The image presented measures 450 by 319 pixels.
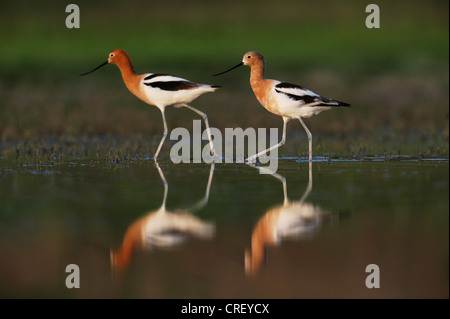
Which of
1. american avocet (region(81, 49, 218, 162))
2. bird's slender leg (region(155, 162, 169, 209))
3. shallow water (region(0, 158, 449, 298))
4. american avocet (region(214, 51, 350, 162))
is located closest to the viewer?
shallow water (region(0, 158, 449, 298))

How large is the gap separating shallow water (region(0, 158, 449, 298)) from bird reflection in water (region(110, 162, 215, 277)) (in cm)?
1

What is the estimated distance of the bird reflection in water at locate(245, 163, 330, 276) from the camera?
6.33m

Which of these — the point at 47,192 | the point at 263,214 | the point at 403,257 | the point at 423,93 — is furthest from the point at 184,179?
the point at 423,93

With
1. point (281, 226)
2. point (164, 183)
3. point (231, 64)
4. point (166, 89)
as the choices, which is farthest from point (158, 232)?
point (231, 64)

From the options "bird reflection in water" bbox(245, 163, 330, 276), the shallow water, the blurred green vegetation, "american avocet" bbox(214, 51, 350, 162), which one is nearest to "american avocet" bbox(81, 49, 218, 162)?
"american avocet" bbox(214, 51, 350, 162)

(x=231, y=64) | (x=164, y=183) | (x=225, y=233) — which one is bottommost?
(x=225, y=233)

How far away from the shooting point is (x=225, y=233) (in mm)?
7125

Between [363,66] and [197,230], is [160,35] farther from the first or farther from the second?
[197,230]

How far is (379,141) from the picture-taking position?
1441 cm

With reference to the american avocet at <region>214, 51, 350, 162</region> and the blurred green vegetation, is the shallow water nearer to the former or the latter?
the american avocet at <region>214, 51, 350, 162</region>

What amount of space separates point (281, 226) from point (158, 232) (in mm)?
1072

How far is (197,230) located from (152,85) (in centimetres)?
555

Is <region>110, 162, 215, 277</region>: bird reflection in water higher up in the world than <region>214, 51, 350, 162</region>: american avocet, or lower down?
lower down

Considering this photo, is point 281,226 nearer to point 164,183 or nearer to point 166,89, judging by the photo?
point 164,183
